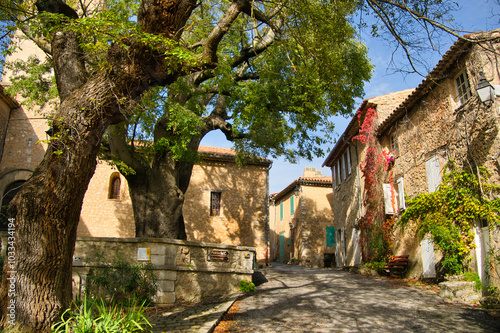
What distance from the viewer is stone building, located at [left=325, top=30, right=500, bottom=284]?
26.5ft

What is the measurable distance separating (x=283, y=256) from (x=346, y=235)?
10603 millimetres

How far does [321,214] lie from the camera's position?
24.1 metres

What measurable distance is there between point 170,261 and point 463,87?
8391mm

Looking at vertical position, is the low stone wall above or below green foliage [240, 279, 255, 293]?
above

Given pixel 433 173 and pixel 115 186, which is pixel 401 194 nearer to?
pixel 433 173

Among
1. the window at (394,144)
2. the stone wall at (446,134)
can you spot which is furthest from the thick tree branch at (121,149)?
the window at (394,144)

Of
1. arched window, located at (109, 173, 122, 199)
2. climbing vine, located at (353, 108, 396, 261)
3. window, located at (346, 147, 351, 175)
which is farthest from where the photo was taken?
arched window, located at (109, 173, 122, 199)

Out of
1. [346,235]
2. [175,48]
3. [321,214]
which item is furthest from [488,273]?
[321,214]

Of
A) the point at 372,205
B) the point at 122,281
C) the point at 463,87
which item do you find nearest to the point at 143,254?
the point at 122,281

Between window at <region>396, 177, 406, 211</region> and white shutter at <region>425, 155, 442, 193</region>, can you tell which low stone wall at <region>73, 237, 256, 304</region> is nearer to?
white shutter at <region>425, 155, 442, 193</region>

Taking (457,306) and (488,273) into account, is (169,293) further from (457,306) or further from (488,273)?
(488,273)

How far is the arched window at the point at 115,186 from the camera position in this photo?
60.4 ft

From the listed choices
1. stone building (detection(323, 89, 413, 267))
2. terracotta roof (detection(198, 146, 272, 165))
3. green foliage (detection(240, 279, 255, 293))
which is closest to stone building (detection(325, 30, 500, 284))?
stone building (detection(323, 89, 413, 267))

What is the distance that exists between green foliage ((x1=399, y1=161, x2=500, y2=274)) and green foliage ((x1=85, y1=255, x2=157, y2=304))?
6.90m
